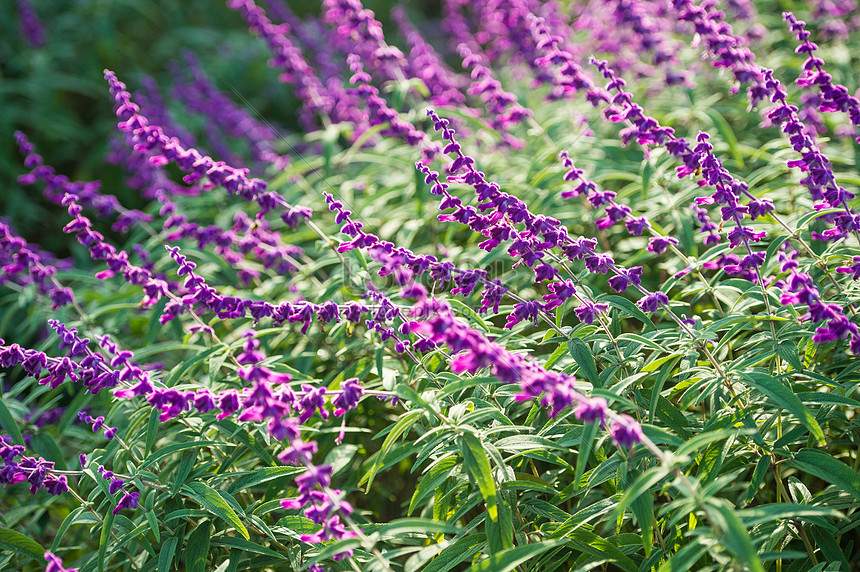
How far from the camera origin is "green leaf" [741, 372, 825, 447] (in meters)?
2.35

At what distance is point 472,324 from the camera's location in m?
3.37

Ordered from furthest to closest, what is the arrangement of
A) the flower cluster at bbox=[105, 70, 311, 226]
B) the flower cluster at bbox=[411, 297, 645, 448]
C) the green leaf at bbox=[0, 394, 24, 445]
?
the flower cluster at bbox=[105, 70, 311, 226]
the green leaf at bbox=[0, 394, 24, 445]
the flower cluster at bbox=[411, 297, 645, 448]

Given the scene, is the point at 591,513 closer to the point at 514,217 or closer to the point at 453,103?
the point at 514,217

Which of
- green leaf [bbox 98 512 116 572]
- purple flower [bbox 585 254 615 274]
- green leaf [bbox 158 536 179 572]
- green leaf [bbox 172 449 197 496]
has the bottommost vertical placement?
green leaf [bbox 158 536 179 572]

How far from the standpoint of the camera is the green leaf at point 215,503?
2.64m

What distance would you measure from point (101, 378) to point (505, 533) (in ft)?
5.64

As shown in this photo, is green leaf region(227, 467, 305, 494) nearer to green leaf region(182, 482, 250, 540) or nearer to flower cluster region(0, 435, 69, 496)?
green leaf region(182, 482, 250, 540)

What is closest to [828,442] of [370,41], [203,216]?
[370,41]

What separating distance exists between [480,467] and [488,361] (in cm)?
66

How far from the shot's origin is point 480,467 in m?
2.41

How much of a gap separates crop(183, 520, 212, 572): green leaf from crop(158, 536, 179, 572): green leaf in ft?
0.20

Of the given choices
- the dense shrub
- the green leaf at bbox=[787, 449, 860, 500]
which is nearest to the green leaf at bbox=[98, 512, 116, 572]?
the dense shrub

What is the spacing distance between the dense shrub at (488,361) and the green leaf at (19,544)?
2cm

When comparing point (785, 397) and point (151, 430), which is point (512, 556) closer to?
point (785, 397)
